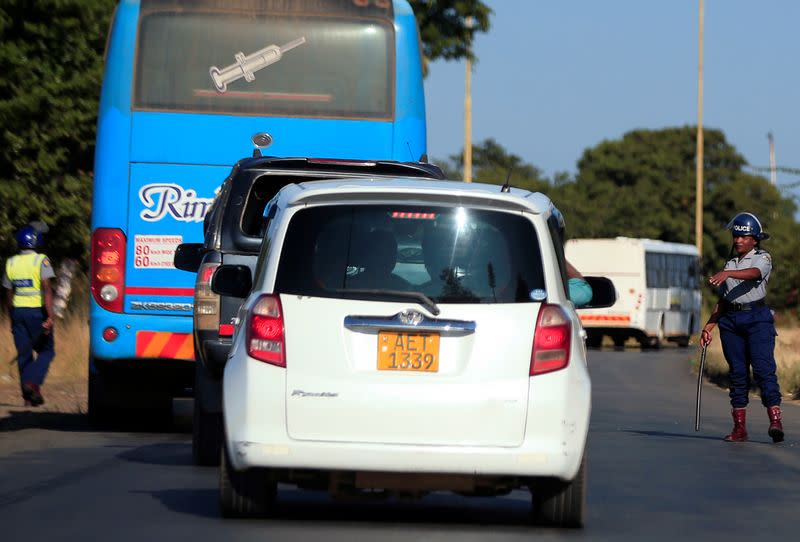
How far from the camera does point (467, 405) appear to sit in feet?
29.5

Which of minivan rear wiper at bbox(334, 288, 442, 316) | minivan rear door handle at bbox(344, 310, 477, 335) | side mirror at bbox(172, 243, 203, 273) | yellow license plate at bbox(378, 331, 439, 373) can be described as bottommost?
yellow license plate at bbox(378, 331, 439, 373)

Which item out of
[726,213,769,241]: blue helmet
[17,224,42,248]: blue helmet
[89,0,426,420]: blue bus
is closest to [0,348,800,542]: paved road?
[89,0,426,420]: blue bus

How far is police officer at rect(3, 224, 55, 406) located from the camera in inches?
711

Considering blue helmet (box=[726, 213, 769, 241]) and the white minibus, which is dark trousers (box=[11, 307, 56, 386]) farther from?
the white minibus

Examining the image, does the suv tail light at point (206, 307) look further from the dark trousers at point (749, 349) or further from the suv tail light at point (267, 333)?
the dark trousers at point (749, 349)

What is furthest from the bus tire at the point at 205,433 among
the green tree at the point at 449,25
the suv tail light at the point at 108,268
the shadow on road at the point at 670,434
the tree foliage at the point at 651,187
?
the tree foliage at the point at 651,187

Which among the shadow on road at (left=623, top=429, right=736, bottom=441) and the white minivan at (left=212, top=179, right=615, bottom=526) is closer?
the white minivan at (left=212, top=179, right=615, bottom=526)

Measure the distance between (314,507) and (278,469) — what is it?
4.39ft

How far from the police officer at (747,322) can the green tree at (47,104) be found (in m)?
9.34

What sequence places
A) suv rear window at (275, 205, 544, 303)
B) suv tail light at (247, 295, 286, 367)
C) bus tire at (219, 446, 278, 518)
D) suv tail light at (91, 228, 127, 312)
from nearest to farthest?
1. suv tail light at (247, 295, 286, 367)
2. suv rear window at (275, 205, 544, 303)
3. bus tire at (219, 446, 278, 518)
4. suv tail light at (91, 228, 127, 312)

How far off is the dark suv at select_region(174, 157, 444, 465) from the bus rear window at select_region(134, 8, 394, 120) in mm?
3056

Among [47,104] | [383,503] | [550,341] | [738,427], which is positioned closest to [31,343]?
[47,104]

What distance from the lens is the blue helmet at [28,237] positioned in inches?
712

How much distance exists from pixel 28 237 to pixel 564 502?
9772mm
